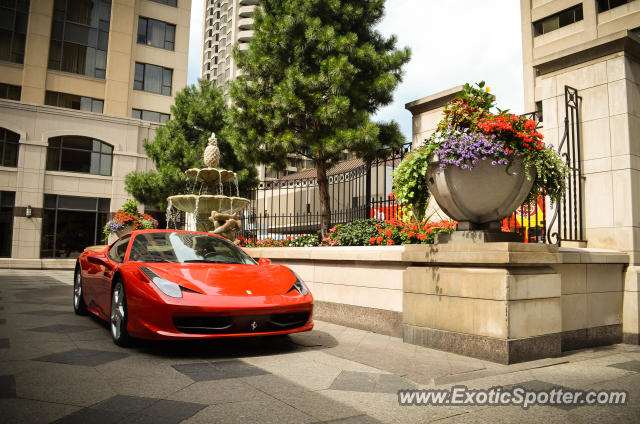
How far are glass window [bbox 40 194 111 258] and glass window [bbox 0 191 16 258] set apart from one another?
1.50 metres

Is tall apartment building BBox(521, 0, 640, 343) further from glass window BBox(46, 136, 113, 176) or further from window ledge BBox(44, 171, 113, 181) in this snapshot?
glass window BBox(46, 136, 113, 176)

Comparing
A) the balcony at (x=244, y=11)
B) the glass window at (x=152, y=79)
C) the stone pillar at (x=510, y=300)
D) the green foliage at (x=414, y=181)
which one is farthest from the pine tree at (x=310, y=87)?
the balcony at (x=244, y=11)

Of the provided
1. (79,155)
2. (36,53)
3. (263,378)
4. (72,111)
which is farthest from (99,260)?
(36,53)

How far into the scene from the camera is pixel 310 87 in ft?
36.6

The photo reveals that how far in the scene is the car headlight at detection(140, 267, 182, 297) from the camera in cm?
443

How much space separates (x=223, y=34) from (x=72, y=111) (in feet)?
200

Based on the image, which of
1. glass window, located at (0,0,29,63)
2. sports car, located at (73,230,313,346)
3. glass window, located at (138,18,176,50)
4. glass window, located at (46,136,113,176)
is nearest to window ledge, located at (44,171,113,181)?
glass window, located at (46,136,113,176)

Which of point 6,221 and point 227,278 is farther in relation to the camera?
point 6,221

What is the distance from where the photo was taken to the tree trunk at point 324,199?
456 inches

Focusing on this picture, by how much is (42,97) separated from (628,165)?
97.3 feet

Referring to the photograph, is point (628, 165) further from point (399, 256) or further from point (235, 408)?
point (235, 408)

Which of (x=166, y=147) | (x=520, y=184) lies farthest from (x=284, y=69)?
(x=166, y=147)

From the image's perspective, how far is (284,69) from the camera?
11.6 metres

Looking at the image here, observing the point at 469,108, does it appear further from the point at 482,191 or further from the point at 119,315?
the point at 119,315
